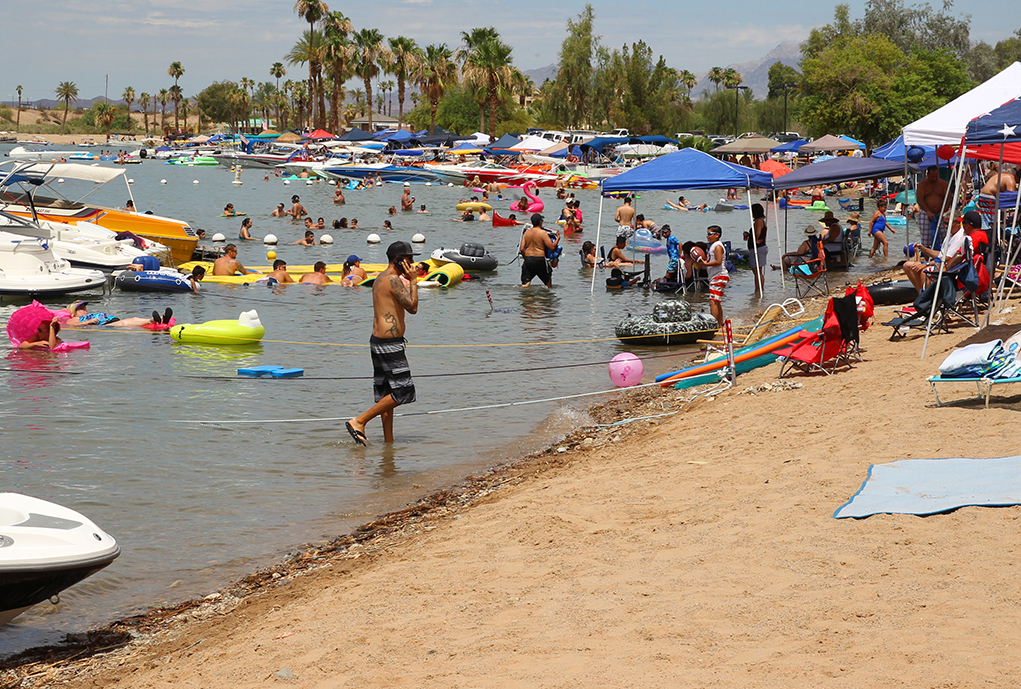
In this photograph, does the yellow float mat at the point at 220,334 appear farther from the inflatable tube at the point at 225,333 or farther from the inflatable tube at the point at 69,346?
the inflatable tube at the point at 69,346

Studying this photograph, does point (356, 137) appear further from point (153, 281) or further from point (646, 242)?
point (153, 281)

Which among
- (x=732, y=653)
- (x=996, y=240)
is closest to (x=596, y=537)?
(x=732, y=653)

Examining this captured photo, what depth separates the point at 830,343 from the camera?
9555 millimetres

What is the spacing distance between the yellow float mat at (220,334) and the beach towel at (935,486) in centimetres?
1016

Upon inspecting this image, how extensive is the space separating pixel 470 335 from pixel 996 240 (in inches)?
297

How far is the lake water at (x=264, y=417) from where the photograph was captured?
22.6ft

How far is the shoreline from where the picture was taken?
532 centimetres

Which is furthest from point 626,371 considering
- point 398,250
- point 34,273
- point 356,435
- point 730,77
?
point 730,77

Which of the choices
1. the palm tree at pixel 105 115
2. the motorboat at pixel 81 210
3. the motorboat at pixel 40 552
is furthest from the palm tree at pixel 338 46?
the motorboat at pixel 40 552

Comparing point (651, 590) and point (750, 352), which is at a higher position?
point (750, 352)

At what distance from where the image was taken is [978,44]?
99.4 meters

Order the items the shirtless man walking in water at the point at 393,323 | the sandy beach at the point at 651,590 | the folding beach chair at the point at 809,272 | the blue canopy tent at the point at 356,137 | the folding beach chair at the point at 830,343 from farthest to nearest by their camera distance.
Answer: the blue canopy tent at the point at 356,137, the folding beach chair at the point at 809,272, the folding beach chair at the point at 830,343, the shirtless man walking in water at the point at 393,323, the sandy beach at the point at 651,590

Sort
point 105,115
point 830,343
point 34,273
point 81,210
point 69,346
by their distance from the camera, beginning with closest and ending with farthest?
1. point 830,343
2. point 69,346
3. point 34,273
4. point 81,210
5. point 105,115

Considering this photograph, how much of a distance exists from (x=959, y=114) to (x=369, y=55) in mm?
91633
